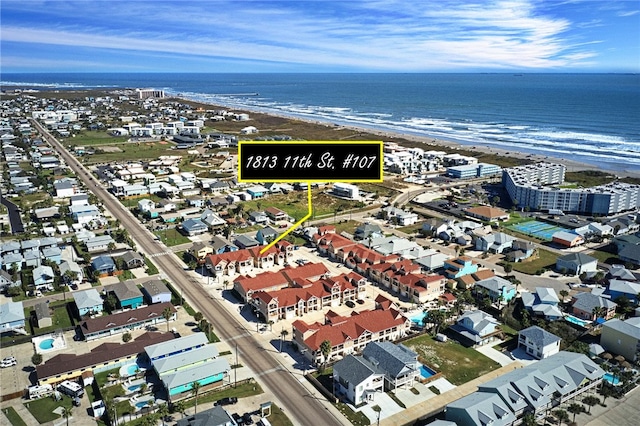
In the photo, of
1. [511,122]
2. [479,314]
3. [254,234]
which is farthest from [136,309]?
[511,122]

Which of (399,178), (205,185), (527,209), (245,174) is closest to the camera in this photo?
(245,174)

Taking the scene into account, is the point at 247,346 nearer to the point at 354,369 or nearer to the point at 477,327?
the point at 354,369

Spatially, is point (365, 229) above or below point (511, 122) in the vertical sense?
below

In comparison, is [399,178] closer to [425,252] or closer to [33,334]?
[425,252]

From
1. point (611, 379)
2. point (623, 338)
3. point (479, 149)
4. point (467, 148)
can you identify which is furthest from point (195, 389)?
point (467, 148)

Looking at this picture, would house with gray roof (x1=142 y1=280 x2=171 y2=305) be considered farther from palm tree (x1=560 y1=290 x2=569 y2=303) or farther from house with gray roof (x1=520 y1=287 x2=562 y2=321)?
palm tree (x1=560 y1=290 x2=569 y2=303)

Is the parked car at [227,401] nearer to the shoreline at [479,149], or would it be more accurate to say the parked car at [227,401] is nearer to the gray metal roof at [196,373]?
the gray metal roof at [196,373]

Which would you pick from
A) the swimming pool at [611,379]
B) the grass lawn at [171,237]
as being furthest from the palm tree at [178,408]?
the grass lawn at [171,237]
